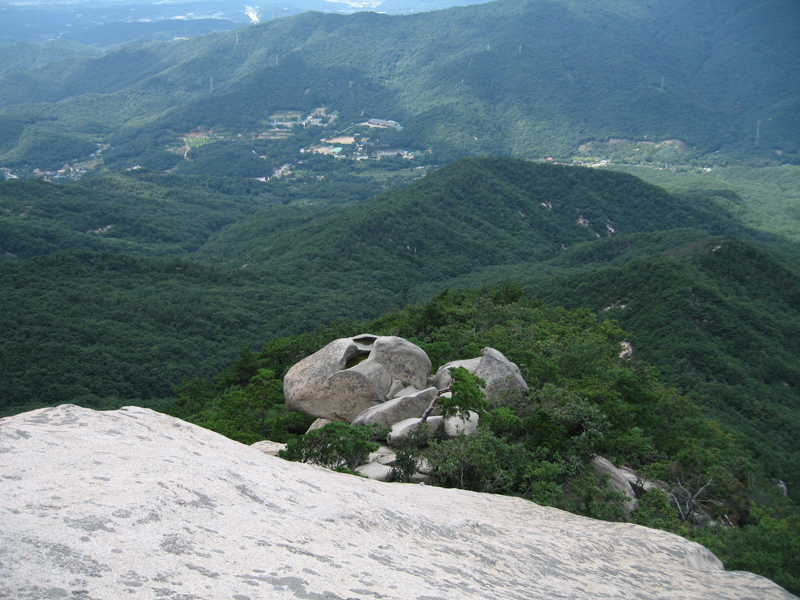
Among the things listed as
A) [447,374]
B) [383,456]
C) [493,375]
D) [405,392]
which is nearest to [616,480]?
[493,375]

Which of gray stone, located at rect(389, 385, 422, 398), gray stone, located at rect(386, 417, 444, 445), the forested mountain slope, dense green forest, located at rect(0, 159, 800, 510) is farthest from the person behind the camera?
the forested mountain slope

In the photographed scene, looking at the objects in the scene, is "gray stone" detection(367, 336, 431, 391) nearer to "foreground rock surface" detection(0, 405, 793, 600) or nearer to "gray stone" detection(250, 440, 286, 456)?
"gray stone" detection(250, 440, 286, 456)

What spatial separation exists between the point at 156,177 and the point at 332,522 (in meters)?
183

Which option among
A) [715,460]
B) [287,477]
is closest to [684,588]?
[287,477]

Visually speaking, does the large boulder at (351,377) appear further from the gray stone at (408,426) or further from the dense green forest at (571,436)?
the gray stone at (408,426)

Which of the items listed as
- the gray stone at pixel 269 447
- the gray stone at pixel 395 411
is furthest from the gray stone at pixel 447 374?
the gray stone at pixel 269 447

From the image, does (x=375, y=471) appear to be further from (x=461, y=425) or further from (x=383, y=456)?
(x=461, y=425)

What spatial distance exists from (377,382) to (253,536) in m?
Result: 15.8

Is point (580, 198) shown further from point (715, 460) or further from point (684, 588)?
point (684, 588)

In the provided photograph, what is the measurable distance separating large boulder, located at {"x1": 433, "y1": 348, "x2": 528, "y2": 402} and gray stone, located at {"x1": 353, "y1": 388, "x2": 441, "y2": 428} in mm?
1694

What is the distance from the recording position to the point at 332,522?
9.66m

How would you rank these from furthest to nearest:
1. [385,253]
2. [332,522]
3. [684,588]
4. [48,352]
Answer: [385,253] < [48,352] < [684,588] < [332,522]

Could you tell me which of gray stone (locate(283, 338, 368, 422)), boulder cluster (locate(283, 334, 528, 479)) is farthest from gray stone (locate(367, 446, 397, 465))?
gray stone (locate(283, 338, 368, 422))

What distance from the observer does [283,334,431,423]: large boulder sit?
77.9 feet
